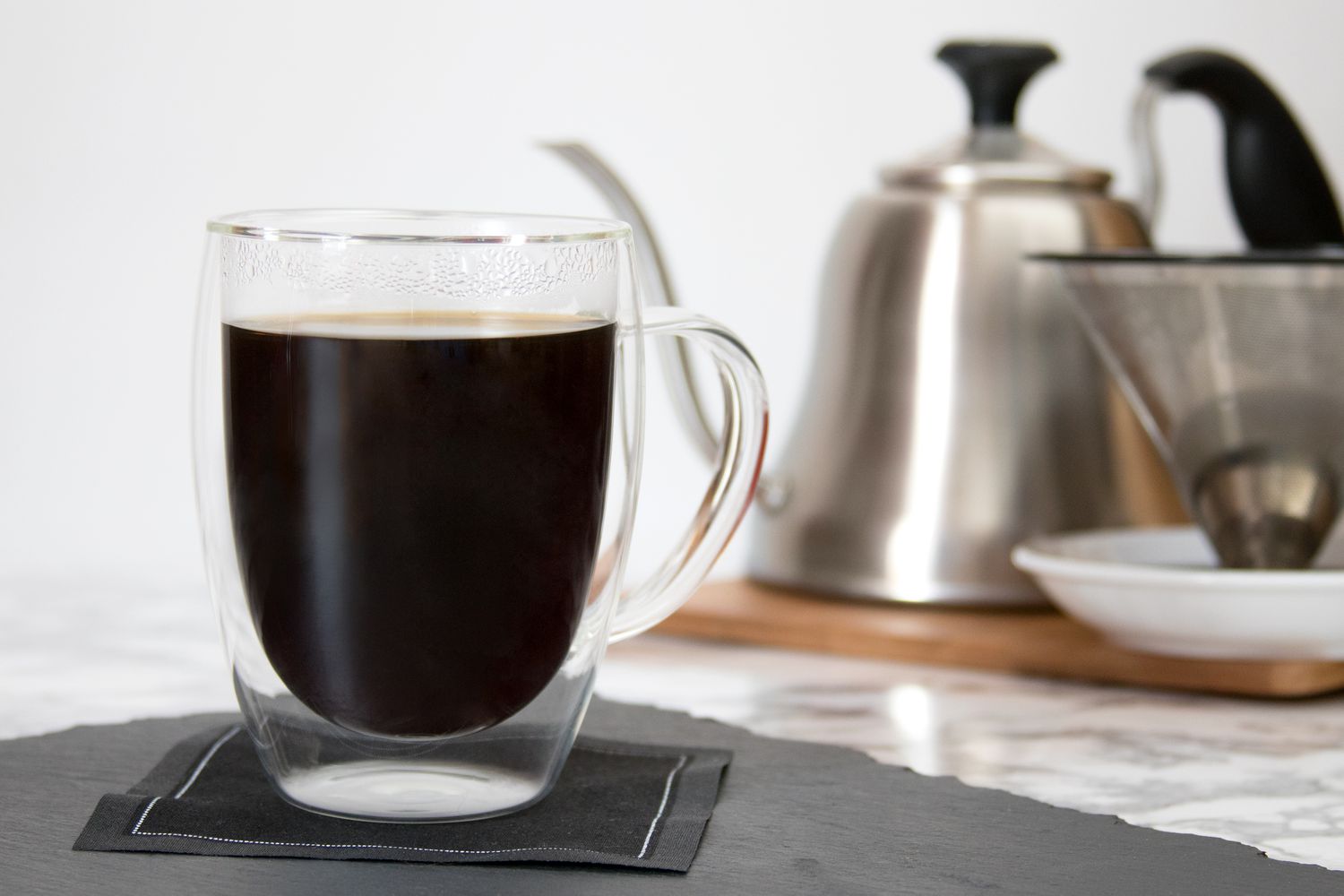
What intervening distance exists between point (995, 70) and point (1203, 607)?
38cm

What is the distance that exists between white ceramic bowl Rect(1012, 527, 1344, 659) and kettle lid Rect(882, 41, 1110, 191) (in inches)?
10.3

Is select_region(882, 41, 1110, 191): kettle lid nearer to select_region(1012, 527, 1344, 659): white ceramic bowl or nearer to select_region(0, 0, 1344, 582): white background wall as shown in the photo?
select_region(1012, 527, 1344, 659): white ceramic bowl

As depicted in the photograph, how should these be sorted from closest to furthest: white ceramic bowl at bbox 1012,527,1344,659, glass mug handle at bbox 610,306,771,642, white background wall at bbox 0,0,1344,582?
glass mug handle at bbox 610,306,771,642 < white ceramic bowl at bbox 1012,527,1344,659 < white background wall at bbox 0,0,1344,582

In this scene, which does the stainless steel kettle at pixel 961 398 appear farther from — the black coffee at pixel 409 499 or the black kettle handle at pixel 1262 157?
the black coffee at pixel 409 499

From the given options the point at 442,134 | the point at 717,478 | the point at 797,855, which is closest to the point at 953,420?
the point at 717,478

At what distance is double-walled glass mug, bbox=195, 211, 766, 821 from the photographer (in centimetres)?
56

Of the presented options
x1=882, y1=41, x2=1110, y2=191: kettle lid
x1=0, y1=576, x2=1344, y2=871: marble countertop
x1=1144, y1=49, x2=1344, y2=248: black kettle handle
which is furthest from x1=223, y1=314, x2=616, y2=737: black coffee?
x1=1144, y1=49, x2=1344, y2=248: black kettle handle

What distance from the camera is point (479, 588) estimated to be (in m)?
0.57

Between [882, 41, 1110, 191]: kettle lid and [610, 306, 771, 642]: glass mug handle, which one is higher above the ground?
[882, 41, 1110, 191]: kettle lid

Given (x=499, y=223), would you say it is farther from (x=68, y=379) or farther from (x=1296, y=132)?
(x=68, y=379)

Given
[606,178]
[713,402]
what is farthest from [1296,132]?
[713,402]

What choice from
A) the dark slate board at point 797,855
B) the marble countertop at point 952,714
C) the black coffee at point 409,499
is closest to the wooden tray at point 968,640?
the marble countertop at point 952,714

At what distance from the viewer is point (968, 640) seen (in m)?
0.89

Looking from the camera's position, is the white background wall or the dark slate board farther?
the white background wall
